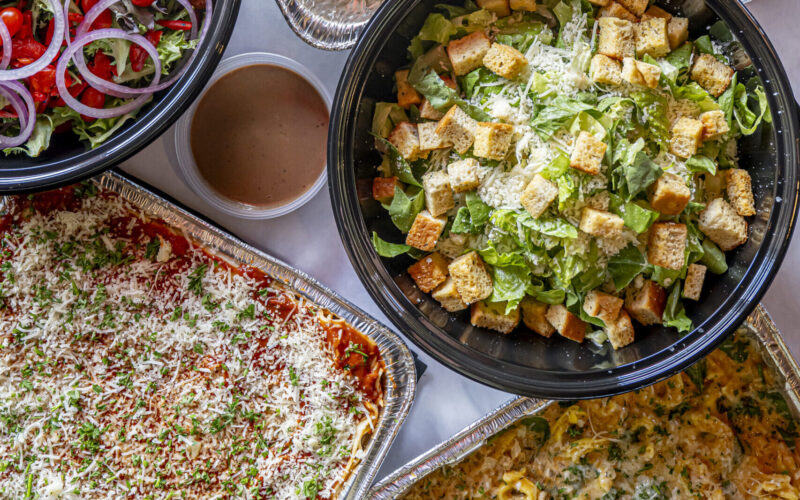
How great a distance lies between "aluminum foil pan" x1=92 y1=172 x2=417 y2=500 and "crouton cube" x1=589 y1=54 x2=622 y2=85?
106cm

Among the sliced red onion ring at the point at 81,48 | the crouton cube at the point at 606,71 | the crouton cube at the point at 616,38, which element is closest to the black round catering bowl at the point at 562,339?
the crouton cube at the point at 616,38

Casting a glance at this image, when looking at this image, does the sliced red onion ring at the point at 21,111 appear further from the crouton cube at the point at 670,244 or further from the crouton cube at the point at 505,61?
the crouton cube at the point at 670,244

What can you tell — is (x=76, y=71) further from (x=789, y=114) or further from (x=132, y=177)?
(x=789, y=114)

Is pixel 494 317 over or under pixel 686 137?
under

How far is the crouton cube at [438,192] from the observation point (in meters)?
1.91

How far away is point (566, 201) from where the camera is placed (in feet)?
6.00

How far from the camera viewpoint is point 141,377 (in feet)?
7.20

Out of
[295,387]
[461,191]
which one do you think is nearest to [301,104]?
[461,191]

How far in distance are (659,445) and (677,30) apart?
54.4 inches

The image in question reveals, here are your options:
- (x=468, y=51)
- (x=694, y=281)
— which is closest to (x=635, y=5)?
(x=468, y=51)

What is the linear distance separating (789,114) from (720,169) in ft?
0.77

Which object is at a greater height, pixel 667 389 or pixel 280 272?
pixel 667 389

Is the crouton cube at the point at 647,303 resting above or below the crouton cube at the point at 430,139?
below

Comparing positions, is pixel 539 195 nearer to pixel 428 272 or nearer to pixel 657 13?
pixel 428 272
